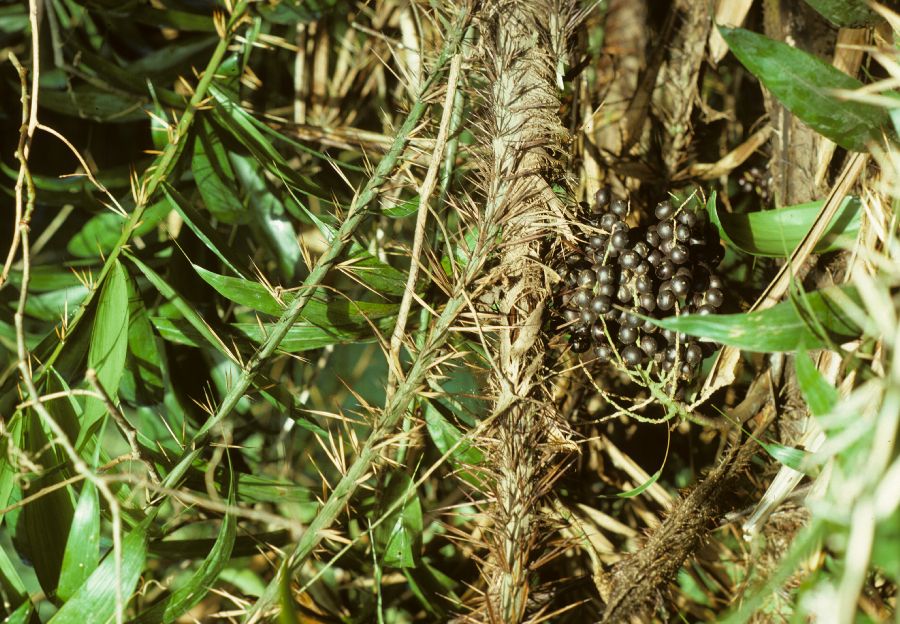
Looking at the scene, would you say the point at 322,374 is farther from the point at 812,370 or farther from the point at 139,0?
the point at 812,370

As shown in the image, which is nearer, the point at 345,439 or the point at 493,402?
the point at 493,402

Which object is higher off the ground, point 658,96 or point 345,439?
point 658,96

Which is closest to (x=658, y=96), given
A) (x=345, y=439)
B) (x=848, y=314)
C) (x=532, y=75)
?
(x=532, y=75)

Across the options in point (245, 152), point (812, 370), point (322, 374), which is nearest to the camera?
point (812, 370)

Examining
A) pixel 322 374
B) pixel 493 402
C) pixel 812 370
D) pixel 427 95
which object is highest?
pixel 427 95

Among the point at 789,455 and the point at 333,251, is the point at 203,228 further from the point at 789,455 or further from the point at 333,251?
the point at 789,455

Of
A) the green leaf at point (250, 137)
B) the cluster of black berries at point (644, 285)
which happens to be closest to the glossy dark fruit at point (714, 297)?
the cluster of black berries at point (644, 285)

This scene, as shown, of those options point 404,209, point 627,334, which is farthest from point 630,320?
point 404,209
